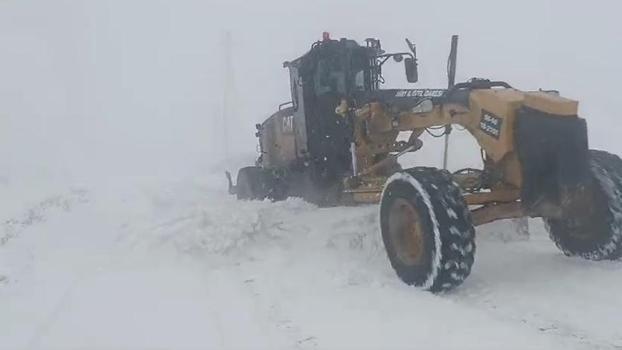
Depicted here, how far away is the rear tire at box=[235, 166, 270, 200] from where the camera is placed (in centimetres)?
1193

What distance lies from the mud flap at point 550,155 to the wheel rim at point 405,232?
39.4 inches

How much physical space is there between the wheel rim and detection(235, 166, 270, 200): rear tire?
16.5 ft

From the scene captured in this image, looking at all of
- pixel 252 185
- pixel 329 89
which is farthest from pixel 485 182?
pixel 252 185

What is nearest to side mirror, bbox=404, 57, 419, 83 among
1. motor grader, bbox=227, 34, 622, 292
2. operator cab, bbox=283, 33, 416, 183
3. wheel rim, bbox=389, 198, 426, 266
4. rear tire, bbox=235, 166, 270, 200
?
motor grader, bbox=227, 34, 622, 292

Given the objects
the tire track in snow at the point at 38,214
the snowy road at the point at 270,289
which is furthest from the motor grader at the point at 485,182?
the tire track in snow at the point at 38,214

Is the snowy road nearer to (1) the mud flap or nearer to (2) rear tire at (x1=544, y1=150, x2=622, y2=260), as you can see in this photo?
(2) rear tire at (x1=544, y1=150, x2=622, y2=260)

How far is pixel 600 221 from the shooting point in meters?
7.04

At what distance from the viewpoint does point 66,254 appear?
830 cm

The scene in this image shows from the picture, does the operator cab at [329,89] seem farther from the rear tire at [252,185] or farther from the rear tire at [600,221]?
the rear tire at [600,221]

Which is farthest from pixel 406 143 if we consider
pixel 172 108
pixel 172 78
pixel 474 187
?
pixel 172 78

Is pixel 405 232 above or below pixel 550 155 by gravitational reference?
below

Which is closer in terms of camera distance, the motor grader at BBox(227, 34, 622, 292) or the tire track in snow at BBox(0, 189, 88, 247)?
the motor grader at BBox(227, 34, 622, 292)

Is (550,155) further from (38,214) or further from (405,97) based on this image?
(38,214)

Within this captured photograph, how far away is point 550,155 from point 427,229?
4.08 ft
